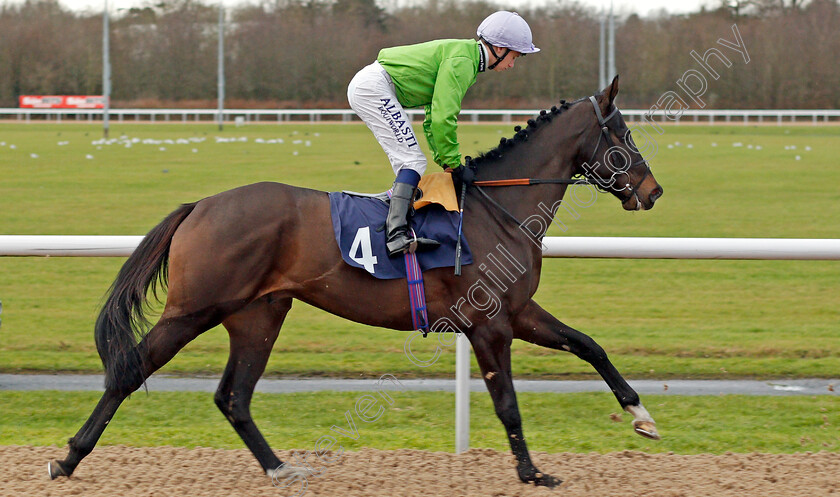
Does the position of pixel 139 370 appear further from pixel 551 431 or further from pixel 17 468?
pixel 551 431

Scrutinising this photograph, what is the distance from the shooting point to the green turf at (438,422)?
4.65 meters

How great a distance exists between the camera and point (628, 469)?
4152 millimetres

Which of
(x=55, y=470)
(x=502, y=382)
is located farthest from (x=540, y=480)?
(x=55, y=470)

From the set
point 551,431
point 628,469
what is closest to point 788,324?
point 551,431

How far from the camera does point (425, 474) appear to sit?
410cm

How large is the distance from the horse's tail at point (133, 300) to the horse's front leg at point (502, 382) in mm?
1361

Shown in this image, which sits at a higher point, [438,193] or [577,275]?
[438,193]

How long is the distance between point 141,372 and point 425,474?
4.18 ft

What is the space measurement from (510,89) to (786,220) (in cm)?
2564

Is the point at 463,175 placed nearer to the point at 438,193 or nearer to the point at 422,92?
the point at 438,193

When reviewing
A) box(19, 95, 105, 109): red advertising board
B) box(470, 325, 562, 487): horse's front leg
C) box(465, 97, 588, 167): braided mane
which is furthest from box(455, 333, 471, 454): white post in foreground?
box(19, 95, 105, 109): red advertising board

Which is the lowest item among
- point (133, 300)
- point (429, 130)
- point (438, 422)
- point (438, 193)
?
point (438, 422)

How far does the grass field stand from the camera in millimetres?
6574

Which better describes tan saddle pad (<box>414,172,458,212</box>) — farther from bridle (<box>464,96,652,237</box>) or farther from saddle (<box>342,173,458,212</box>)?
bridle (<box>464,96,652,237</box>)
